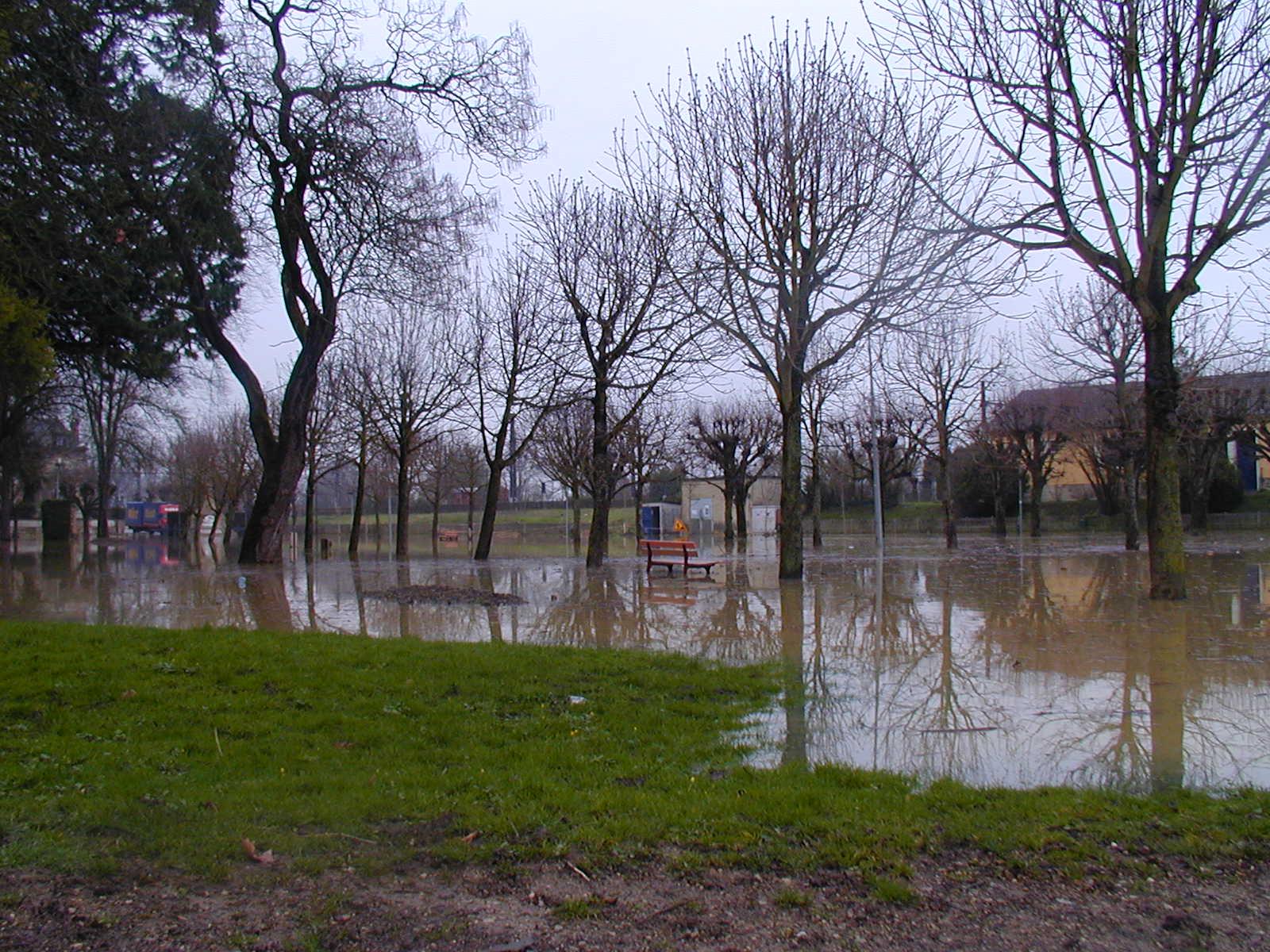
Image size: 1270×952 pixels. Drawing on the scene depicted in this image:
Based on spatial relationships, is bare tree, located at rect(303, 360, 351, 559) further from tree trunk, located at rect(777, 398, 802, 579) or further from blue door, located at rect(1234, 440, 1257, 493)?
blue door, located at rect(1234, 440, 1257, 493)

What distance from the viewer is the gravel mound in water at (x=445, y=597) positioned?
49.5 feet

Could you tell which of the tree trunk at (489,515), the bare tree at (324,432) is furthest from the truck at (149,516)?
the tree trunk at (489,515)

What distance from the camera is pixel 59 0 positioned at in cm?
932

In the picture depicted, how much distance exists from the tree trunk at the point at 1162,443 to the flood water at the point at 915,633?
34.8 inches

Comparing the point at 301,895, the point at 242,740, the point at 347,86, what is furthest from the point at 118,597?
the point at 301,895

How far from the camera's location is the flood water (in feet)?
19.5

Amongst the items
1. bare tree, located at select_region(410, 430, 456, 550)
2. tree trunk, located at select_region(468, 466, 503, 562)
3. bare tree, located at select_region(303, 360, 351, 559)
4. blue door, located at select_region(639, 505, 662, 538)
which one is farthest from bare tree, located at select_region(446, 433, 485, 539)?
tree trunk, located at select_region(468, 466, 503, 562)

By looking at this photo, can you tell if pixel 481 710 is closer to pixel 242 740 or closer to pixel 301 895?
pixel 242 740

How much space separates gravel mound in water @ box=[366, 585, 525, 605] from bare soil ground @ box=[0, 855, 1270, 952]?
1127cm

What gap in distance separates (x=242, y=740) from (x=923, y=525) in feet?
174

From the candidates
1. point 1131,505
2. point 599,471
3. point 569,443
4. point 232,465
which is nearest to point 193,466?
point 232,465

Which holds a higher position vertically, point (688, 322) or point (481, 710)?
point (688, 322)

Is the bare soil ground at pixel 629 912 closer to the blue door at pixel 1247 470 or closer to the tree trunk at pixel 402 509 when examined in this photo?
the tree trunk at pixel 402 509

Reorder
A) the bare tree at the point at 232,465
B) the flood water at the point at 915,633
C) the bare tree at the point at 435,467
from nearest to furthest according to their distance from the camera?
1. the flood water at the point at 915,633
2. the bare tree at the point at 435,467
3. the bare tree at the point at 232,465
